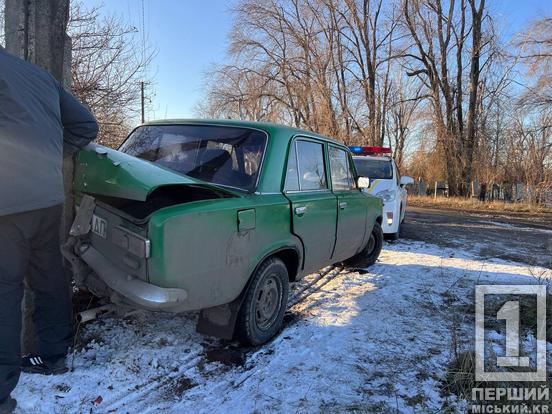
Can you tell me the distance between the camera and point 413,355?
337 cm

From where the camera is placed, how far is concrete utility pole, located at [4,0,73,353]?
9.74 feet

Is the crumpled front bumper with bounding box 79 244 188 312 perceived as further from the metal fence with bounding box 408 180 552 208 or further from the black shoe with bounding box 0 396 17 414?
the metal fence with bounding box 408 180 552 208

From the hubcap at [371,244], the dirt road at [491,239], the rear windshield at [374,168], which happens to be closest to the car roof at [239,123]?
the hubcap at [371,244]

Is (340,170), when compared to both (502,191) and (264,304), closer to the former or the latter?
(264,304)

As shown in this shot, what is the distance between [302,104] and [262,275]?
23.2 meters

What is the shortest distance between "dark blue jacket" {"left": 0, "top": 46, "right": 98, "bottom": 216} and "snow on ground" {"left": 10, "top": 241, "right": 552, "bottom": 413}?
1.20 metres

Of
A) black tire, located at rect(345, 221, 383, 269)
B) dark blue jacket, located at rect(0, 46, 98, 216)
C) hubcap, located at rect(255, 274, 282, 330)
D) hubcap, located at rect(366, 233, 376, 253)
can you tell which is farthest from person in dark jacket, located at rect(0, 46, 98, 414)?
hubcap, located at rect(366, 233, 376, 253)

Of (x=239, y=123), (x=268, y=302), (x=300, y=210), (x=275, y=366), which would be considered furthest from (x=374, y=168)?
(x=275, y=366)

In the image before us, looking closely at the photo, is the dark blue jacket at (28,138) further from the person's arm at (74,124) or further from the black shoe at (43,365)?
the black shoe at (43,365)

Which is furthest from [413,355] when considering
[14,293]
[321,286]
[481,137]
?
[481,137]

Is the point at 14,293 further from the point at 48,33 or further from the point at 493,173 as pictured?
the point at 493,173

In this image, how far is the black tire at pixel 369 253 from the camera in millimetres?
6086

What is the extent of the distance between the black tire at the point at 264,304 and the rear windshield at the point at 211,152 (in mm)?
704

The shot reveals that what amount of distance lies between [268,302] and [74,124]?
2053mm
